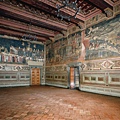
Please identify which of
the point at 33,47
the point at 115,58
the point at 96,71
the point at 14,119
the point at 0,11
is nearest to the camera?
the point at 14,119

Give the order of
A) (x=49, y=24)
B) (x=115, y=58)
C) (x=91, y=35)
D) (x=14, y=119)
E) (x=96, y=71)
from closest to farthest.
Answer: (x=14, y=119), (x=115, y=58), (x=96, y=71), (x=91, y=35), (x=49, y=24)

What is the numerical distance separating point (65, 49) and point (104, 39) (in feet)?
14.7

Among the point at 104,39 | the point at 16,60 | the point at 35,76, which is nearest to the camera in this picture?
the point at 104,39

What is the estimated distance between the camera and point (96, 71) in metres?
8.41

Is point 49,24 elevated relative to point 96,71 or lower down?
elevated

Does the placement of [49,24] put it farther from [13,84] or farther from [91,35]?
[13,84]

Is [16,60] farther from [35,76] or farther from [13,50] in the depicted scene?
[35,76]

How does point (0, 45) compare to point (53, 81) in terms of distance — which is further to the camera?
point (53, 81)

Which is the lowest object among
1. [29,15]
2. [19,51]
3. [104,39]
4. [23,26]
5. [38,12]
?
[19,51]

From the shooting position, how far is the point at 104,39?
8.03m

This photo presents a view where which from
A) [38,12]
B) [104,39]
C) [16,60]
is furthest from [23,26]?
[104,39]

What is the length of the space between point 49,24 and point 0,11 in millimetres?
3867

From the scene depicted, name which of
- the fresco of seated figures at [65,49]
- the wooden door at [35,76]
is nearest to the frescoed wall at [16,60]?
the wooden door at [35,76]

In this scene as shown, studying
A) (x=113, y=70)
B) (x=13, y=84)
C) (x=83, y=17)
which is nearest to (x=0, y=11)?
(x=83, y=17)
